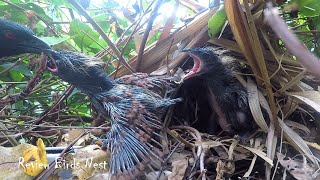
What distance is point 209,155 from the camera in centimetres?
53

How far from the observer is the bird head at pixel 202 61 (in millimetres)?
660

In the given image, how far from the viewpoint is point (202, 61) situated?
26.0 inches

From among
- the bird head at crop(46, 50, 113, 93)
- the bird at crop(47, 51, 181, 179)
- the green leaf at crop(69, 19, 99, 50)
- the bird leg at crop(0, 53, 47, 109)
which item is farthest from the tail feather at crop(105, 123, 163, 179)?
the green leaf at crop(69, 19, 99, 50)

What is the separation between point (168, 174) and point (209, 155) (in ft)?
0.24

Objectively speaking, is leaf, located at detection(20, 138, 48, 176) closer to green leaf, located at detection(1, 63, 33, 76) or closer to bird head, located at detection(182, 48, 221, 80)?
bird head, located at detection(182, 48, 221, 80)

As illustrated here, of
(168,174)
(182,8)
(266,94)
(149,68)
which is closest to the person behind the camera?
(168,174)

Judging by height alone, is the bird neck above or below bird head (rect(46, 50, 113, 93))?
below

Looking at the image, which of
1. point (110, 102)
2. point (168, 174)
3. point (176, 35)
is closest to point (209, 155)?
point (168, 174)

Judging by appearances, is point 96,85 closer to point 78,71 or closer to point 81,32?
point 78,71

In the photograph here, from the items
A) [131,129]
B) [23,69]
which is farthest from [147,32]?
[23,69]

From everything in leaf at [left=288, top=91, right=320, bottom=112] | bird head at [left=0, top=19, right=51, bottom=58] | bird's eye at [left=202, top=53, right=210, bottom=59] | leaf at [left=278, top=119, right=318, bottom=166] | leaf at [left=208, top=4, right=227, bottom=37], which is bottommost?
leaf at [left=278, top=119, right=318, bottom=166]

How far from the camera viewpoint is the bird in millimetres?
489

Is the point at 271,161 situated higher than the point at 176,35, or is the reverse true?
the point at 176,35

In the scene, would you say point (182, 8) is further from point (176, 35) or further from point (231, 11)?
point (231, 11)
